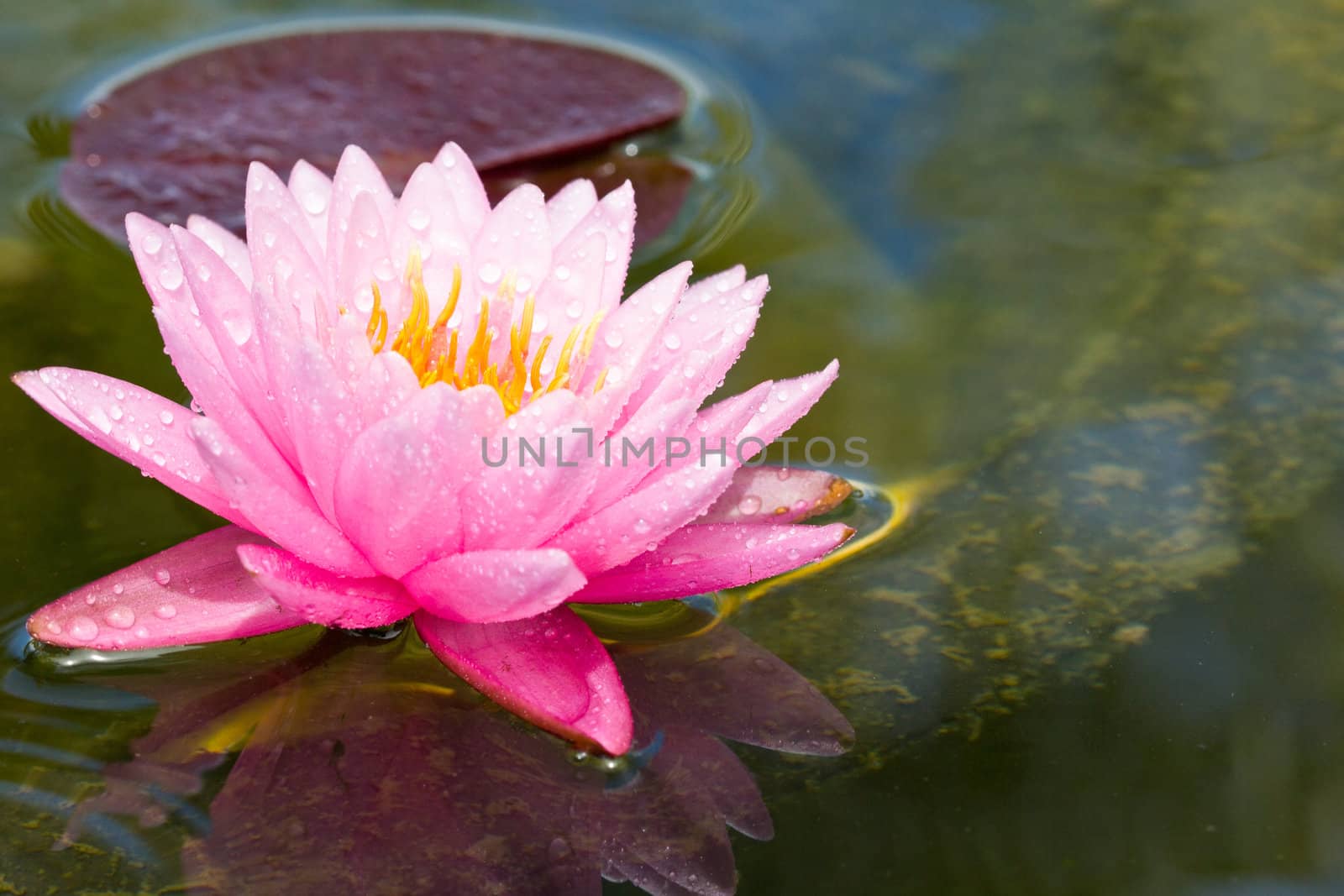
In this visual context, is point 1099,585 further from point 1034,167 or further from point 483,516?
point 1034,167

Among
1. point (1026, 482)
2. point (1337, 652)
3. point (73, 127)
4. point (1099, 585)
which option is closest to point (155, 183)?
point (73, 127)

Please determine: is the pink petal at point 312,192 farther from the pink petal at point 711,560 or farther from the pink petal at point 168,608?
the pink petal at point 711,560

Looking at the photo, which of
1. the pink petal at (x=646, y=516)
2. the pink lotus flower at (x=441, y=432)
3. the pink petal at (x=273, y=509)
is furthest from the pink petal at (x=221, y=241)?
the pink petal at (x=646, y=516)

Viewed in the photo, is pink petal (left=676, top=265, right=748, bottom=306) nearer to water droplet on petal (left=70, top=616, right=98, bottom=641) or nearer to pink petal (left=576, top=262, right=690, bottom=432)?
pink petal (left=576, top=262, right=690, bottom=432)

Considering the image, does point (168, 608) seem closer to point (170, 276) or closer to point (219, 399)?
point (219, 399)

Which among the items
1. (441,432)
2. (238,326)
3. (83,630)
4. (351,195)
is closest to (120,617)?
(83,630)

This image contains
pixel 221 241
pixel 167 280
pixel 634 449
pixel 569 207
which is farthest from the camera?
pixel 569 207
